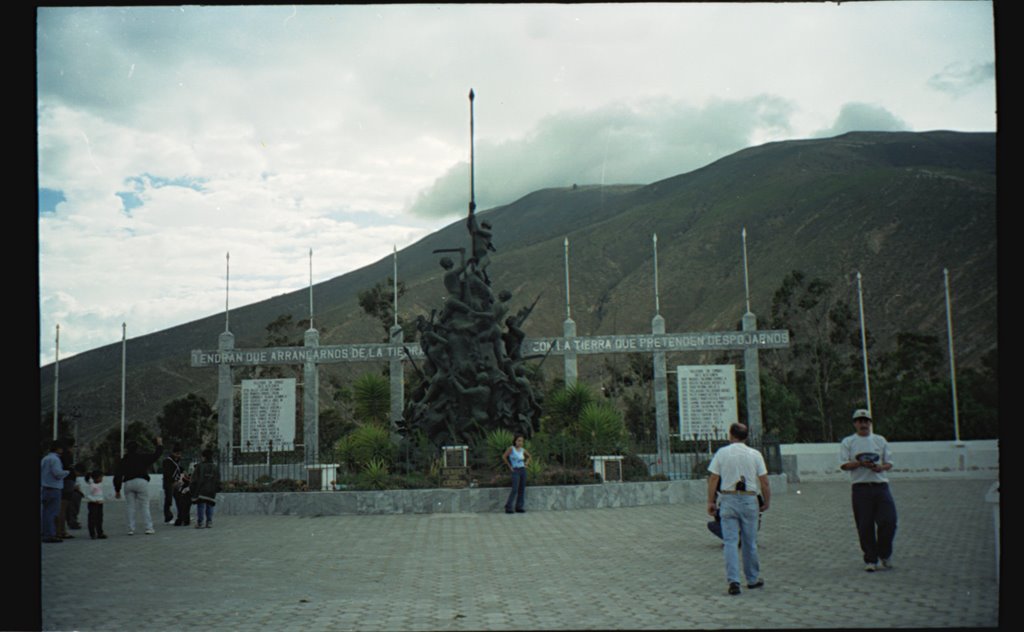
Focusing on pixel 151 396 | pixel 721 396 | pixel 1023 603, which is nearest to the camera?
pixel 1023 603

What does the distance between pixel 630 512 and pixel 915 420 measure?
26.0 meters

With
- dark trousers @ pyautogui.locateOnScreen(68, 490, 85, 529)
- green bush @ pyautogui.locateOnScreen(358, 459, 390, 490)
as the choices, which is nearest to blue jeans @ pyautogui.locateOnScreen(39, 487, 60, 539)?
dark trousers @ pyautogui.locateOnScreen(68, 490, 85, 529)

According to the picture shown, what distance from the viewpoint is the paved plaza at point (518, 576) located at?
7086mm

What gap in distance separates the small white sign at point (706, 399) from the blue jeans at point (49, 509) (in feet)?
46.2

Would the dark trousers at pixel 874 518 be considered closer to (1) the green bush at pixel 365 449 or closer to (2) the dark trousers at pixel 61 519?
(2) the dark trousers at pixel 61 519

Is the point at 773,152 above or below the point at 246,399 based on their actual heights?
above

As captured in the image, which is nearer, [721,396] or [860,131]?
[721,396]

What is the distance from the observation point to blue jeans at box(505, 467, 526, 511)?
15.6 m

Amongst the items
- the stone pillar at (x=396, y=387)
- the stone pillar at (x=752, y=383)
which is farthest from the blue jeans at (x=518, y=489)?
the stone pillar at (x=752, y=383)

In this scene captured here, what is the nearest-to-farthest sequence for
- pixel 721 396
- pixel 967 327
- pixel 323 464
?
pixel 323 464
pixel 721 396
pixel 967 327

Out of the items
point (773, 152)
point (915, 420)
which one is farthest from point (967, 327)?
point (773, 152)

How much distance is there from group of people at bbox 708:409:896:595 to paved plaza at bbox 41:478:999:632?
0.24 meters

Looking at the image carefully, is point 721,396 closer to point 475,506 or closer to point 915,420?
point 475,506

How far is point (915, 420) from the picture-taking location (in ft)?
122
